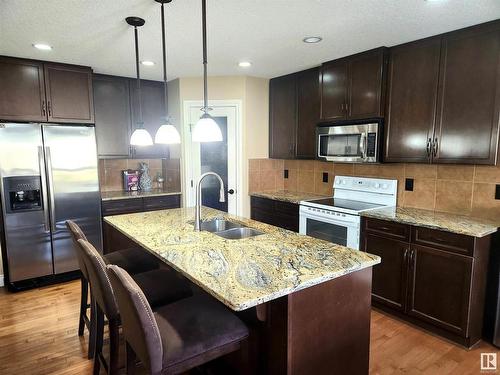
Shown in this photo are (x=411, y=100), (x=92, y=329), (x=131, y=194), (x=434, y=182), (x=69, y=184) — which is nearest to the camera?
(x=92, y=329)

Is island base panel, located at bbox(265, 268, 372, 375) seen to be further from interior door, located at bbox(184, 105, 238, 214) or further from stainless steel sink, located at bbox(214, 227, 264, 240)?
interior door, located at bbox(184, 105, 238, 214)

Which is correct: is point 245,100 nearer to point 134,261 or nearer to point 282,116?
point 282,116

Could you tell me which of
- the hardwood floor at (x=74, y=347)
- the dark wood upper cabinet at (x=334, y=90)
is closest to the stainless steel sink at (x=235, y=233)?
the hardwood floor at (x=74, y=347)

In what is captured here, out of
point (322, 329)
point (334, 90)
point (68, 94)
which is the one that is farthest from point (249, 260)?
point (68, 94)

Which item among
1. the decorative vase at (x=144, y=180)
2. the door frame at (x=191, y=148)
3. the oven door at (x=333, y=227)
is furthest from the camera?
the decorative vase at (x=144, y=180)

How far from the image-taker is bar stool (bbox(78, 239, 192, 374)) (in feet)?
5.78

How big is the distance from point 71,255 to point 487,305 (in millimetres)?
3923

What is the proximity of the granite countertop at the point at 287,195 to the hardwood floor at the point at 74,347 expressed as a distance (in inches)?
55.0

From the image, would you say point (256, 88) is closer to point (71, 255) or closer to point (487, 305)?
point (71, 255)

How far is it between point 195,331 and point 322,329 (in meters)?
0.60

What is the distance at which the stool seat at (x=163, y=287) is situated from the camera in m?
1.95

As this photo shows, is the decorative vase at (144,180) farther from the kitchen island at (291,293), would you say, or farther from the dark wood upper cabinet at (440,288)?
the dark wood upper cabinet at (440,288)

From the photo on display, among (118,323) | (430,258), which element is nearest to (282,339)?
(118,323)

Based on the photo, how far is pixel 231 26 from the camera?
2494 millimetres
